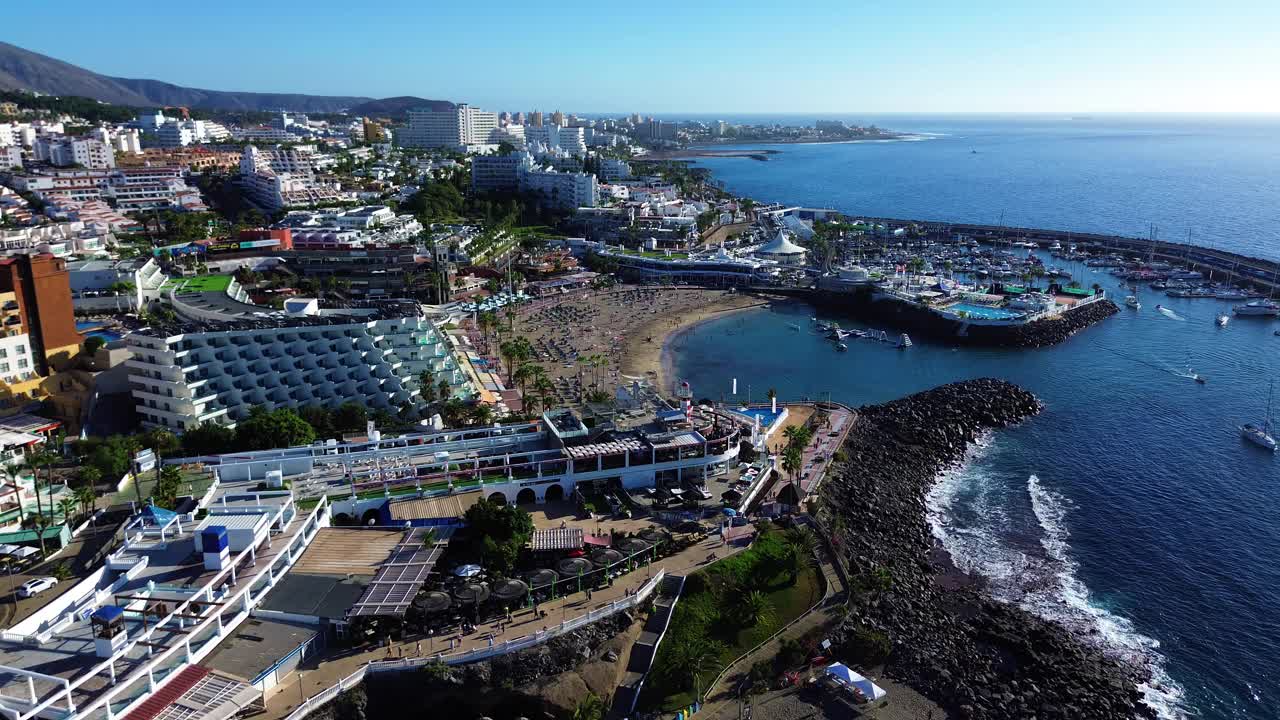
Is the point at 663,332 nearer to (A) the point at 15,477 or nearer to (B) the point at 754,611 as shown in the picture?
(B) the point at 754,611

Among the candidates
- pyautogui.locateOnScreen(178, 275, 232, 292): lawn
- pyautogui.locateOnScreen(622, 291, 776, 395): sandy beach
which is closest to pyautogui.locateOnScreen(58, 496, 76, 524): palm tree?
pyautogui.locateOnScreen(622, 291, 776, 395): sandy beach

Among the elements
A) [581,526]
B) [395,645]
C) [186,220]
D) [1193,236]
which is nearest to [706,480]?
[581,526]

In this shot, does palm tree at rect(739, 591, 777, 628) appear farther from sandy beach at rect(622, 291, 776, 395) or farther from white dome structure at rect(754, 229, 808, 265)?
white dome structure at rect(754, 229, 808, 265)

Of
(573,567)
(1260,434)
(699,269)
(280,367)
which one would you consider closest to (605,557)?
(573,567)

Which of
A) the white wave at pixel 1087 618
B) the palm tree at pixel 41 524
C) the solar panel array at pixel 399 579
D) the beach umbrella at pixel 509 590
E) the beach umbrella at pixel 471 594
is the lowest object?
the white wave at pixel 1087 618

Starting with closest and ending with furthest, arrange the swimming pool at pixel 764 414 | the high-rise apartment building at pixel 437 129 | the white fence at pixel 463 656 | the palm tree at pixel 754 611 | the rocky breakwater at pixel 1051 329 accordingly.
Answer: the white fence at pixel 463 656
the palm tree at pixel 754 611
the swimming pool at pixel 764 414
the rocky breakwater at pixel 1051 329
the high-rise apartment building at pixel 437 129

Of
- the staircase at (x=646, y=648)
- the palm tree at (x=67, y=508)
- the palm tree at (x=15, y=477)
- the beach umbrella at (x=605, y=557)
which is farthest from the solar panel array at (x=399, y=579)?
the palm tree at (x=15, y=477)

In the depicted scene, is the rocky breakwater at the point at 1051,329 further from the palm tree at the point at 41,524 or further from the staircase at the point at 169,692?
the palm tree at the point at 41,524

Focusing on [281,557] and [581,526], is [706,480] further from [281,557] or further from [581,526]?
[281,557]
